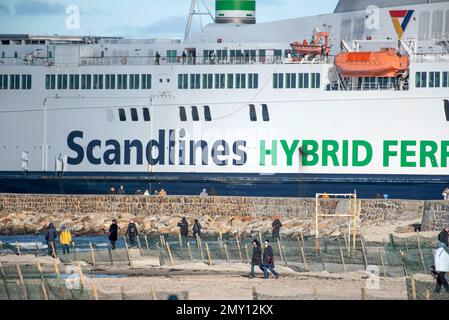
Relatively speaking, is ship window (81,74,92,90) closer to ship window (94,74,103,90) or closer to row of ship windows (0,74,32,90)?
ship window (94,74,103,90)

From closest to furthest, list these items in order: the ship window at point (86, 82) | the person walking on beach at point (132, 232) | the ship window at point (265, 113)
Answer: the person walking on beach at point (132, 232), the ship window at point (265, 113), the ship window at point (86, 82)

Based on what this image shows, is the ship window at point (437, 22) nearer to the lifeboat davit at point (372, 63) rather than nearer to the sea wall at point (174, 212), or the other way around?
the lifeboat davit at point (372, 63)

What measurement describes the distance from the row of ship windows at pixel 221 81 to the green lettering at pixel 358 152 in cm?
566

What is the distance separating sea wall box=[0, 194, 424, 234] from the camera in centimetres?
6462

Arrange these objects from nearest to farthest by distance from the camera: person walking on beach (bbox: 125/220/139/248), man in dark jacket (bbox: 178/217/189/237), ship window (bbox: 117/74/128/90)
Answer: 1. person walking on beach (bbox: 125/220/139/248)
2. man in dark jacket (bbox: 178/217/189/237)
3. ship window (bbox: 117/74/128/90)

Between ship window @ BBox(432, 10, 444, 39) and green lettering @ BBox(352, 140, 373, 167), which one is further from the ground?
ship window @ BBox(432, 10, 444, 39)

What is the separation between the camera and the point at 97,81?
78.7 m

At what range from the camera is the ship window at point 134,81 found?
7800 cm

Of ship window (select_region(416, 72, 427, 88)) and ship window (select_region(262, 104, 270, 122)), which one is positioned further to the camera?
ship window (select_region(262, 104, 270, 122))

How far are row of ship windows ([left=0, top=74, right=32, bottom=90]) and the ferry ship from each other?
0.24 feet

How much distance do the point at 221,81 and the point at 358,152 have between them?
25.0 ft

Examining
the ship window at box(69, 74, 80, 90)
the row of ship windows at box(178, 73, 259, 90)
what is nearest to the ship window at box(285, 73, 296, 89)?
the row of ship windows at box(178, 73, 259, 90)

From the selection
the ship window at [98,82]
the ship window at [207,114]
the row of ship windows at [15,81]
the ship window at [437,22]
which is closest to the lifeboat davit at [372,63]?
the ship window at [437,22]
